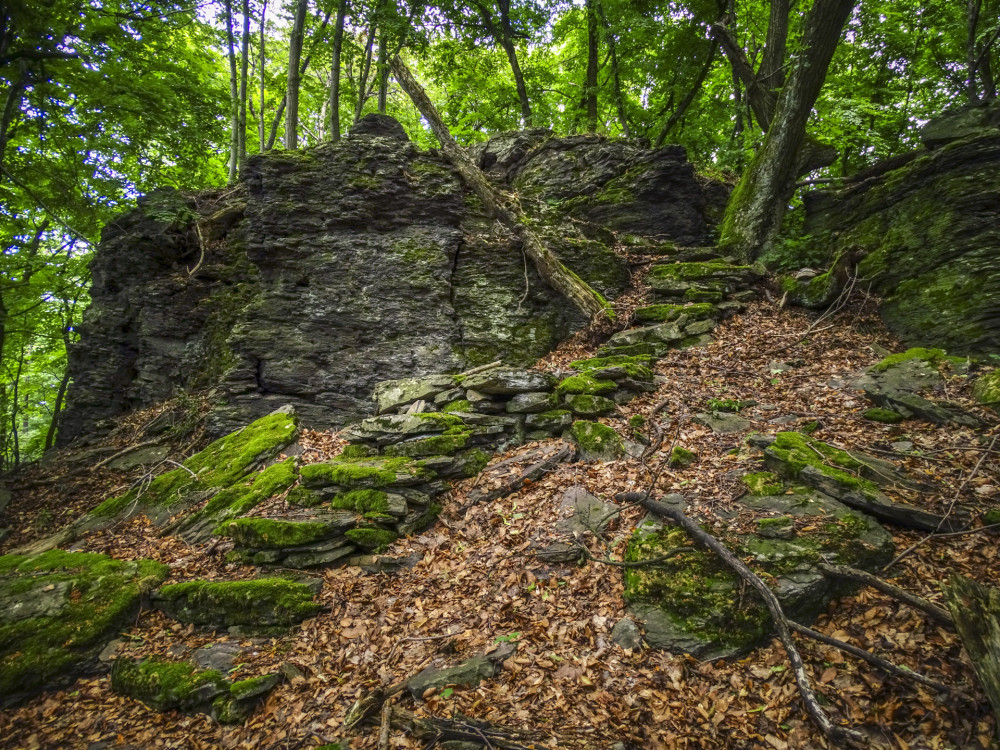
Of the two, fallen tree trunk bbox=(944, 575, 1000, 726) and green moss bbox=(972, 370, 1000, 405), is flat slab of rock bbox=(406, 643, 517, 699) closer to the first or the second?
fallen tree trunk bbox=(944, 575, 1000, 726)

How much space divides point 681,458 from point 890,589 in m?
2.40

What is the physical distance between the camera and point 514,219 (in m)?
11.2

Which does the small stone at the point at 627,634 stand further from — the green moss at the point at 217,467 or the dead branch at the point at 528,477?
the green moss at the point at 217,467

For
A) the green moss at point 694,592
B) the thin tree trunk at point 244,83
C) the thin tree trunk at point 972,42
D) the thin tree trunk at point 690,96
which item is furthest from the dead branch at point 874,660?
the thin tree trunk at point 244,83

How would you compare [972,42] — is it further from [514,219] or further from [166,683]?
[166,683]

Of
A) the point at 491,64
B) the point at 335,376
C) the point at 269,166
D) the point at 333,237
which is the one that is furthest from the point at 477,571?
the point at 491,64

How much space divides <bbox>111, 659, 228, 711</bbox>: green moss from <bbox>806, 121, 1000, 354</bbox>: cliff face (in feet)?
36.4

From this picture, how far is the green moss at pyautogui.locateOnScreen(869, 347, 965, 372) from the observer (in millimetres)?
6191

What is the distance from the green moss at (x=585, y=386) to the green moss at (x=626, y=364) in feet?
1.21

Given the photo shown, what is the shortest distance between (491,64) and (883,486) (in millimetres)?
19658

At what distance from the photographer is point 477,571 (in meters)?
5.05

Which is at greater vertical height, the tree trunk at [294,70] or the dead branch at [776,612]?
the tree trunk at [294,70]

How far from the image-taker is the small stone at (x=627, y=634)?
380cm

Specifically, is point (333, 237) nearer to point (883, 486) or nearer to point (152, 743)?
point (152, 743)
